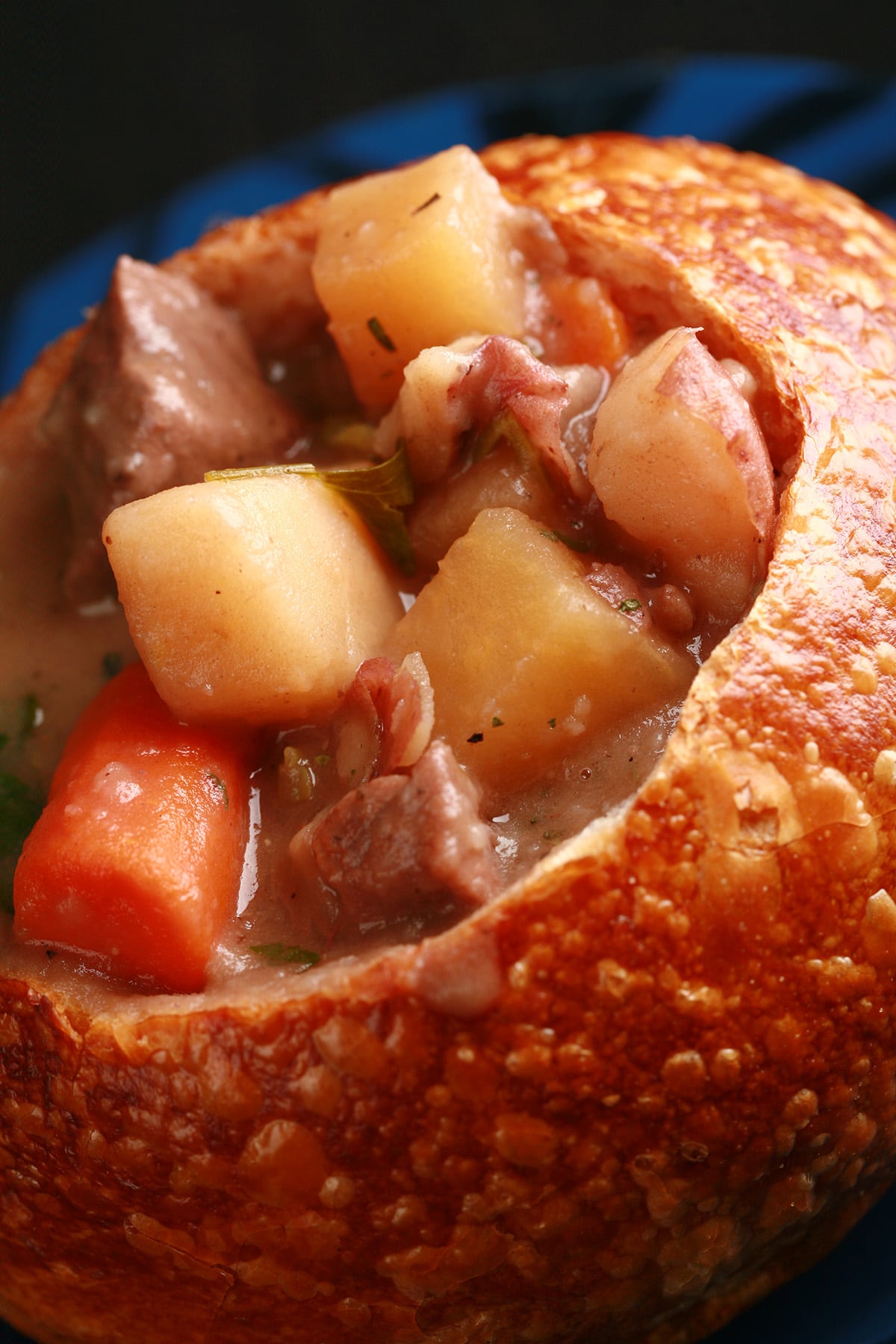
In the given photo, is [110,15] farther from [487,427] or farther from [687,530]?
[687,530]

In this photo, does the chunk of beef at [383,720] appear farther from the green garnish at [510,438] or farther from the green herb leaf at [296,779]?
the green garnish at [510,438]

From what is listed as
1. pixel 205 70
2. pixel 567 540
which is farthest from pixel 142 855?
pixel 205 70

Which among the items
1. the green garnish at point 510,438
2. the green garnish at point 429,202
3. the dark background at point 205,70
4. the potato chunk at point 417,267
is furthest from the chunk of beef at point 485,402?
the dark background at point 205,70

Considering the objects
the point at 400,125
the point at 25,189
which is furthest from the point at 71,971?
the point at 25,189

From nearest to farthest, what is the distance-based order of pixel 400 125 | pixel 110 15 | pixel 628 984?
pixel 628 984, pixel 400 125, pixel 110 15

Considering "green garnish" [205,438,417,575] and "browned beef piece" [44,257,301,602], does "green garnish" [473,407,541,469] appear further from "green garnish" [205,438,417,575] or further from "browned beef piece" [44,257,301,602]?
"browned beef piece" [44,257,301,602]

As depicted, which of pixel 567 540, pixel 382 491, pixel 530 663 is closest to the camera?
pixel 530 663

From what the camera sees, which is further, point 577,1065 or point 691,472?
point 691,472

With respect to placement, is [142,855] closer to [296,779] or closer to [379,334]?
[296,779]
